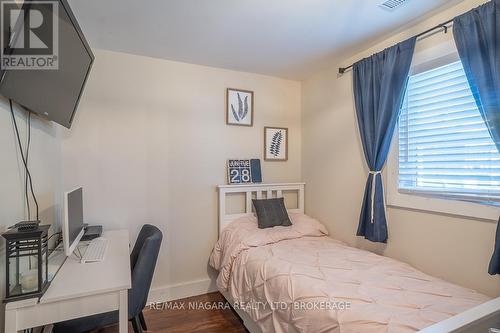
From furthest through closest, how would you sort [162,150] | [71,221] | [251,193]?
[251,193], [162,150], [71,221]

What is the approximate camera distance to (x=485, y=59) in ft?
4.95

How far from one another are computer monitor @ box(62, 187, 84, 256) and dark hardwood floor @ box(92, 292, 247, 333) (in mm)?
947

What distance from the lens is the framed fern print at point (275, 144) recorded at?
3139 mm

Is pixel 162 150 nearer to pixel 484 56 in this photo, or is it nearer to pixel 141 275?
pixel 141 275

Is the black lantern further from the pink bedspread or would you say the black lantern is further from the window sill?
the window sill

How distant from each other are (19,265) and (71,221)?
39 cm

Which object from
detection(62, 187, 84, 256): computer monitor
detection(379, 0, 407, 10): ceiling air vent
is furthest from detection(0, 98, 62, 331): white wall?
detection(379, 0, 407, 10): ceiling air vent

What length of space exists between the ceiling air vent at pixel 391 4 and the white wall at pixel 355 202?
333 mm

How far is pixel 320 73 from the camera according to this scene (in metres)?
2.96

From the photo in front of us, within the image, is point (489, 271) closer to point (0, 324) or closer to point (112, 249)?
point (112, 249)

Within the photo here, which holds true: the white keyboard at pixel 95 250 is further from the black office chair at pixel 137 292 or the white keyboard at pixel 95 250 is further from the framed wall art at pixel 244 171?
the framed wall art at pixel 244 171

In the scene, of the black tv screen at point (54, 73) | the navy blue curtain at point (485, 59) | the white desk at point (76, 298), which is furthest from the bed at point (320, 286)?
the black tv screen at point (54, 73)

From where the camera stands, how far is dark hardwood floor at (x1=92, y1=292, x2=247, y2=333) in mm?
2148

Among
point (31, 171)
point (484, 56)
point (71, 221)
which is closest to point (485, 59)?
point (484, 56)
